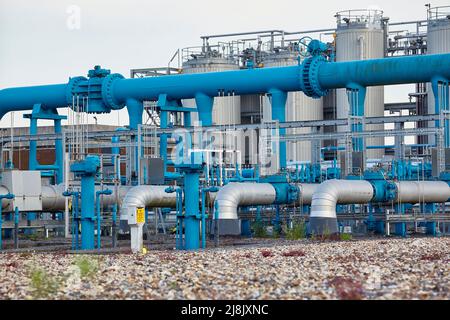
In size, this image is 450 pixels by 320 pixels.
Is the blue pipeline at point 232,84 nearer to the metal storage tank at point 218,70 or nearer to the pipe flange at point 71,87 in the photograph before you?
the pipe flange at point 71,87

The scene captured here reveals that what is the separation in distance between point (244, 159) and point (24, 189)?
10.5 meters

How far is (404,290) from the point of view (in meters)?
13.9

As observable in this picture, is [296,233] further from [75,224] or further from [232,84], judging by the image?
[232,84]

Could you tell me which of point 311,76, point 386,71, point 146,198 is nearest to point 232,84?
point 311,76

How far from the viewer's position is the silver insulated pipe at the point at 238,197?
29000 millimetres

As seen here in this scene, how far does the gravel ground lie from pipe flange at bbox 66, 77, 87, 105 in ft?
51.0

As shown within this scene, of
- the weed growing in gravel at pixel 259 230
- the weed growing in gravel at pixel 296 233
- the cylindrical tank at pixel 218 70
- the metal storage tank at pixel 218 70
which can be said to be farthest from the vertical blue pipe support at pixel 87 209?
the cylindrical tank at pixel 218 70

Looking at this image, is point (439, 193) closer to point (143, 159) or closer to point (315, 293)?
point (143, 159)

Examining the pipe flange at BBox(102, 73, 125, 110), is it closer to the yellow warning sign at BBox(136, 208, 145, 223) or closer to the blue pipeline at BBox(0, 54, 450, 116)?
the blue pipeline at BBox(0, 54, 450, 116)

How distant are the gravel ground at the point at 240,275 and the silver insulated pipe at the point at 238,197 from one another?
19.3 ft

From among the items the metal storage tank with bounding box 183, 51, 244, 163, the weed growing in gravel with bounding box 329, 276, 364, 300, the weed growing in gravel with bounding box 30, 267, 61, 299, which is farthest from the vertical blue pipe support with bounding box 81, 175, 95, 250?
the metal storage tank with bounding box 183, 51, 244, 163

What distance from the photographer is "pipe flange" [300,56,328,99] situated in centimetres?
3444

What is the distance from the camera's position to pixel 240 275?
16453 millimetres

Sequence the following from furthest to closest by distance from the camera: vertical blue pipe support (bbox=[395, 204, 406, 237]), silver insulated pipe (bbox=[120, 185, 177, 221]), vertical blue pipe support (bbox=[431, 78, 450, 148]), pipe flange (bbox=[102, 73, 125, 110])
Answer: pipe flange (bbox=[102, 73, 125, 110]) < vertical blue pipe support (bbox=[395, 204, 406, 237]) < vertical blue pipe support (bbox=[431, 78, 450, 148]) < silver insulated pipe (bbox=[120, 185, 177, 221])
